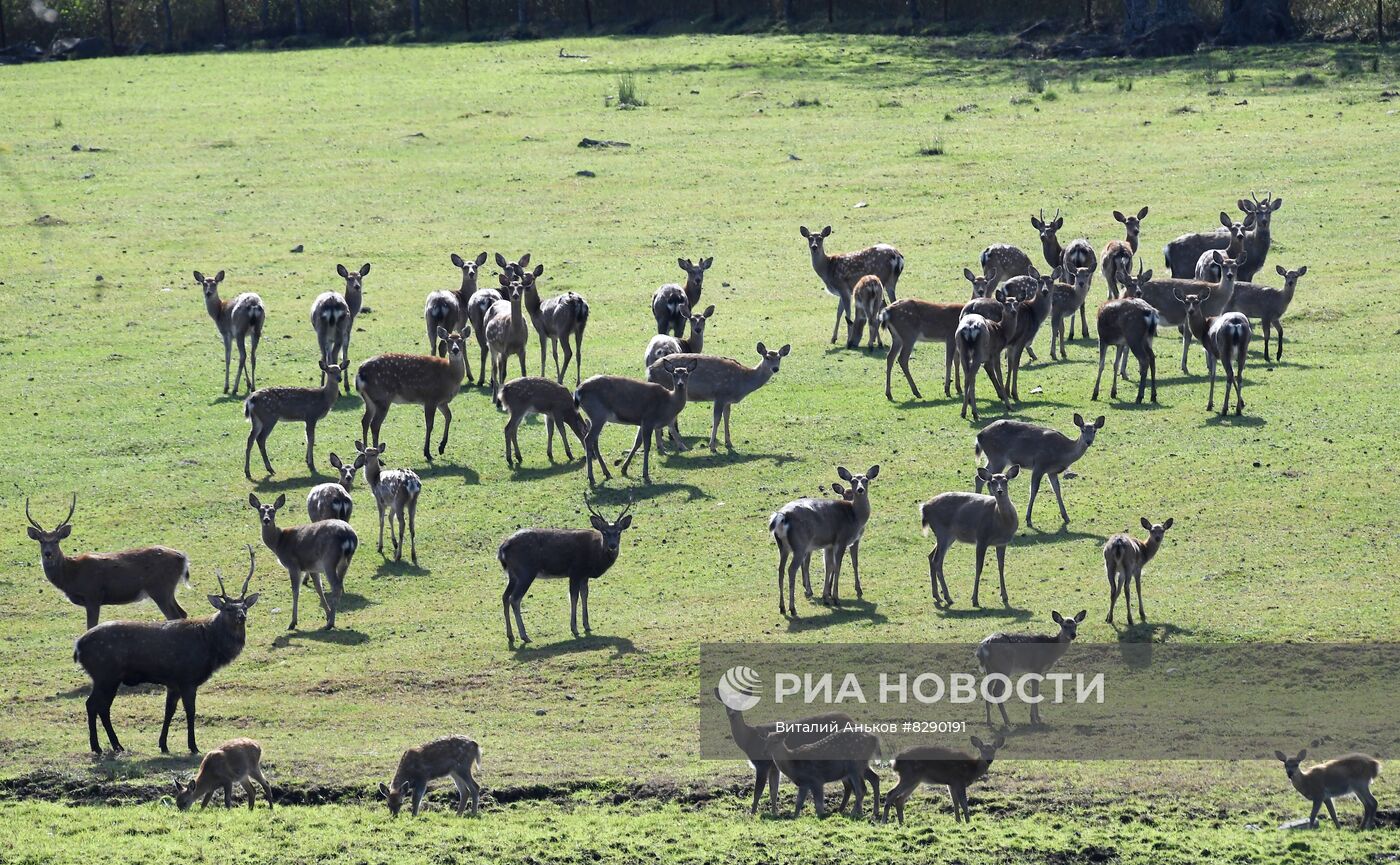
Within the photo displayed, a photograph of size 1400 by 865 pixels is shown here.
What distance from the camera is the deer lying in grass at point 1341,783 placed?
12.9 m

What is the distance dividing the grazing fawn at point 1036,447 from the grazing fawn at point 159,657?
8.23 meters

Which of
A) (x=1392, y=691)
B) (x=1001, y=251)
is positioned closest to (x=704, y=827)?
(x=1392, y=691)

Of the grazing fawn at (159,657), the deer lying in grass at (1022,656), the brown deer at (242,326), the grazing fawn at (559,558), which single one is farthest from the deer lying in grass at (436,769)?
the brown deer at (242,326)

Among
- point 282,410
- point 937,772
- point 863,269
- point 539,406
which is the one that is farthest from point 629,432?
point 937,772

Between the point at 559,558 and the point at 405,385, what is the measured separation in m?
6.62

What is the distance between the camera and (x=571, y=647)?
17.0 m

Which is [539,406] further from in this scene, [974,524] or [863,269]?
[863,269]

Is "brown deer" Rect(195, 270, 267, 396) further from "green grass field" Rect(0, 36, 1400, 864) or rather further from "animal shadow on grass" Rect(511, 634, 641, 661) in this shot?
"animal shadow on grass" Rect(511, 634, 641, 661)

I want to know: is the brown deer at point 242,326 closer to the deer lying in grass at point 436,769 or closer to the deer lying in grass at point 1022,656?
the deer lying in grass at point 436,769

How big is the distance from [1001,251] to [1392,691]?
48.9 ft

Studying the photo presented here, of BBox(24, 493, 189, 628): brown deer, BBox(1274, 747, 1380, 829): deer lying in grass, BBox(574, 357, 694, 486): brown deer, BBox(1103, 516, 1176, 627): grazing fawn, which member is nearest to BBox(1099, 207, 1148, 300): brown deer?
BBox(574, 357, 694, 486): brown deer

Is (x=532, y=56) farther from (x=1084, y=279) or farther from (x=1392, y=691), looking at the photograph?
(x=1392, y=691)

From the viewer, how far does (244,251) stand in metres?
35.9

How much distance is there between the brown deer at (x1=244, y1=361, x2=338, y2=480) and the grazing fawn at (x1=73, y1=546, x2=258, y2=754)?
7.67 m
